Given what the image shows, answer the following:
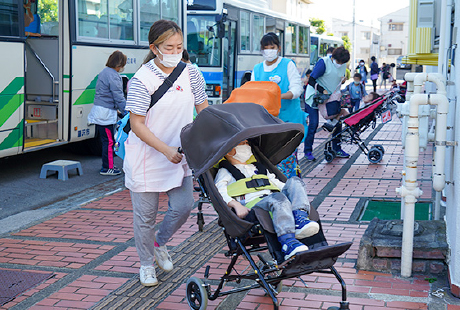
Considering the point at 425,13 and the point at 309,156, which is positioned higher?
the point at 425,13

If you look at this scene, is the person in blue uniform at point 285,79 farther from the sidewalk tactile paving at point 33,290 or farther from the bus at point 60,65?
the bus at point 60,65

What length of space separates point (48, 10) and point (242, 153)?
273 inches

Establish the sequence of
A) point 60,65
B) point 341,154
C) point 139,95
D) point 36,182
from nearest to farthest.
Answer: point 139,95 → point 36,182 → point 60,65 → point 341,154

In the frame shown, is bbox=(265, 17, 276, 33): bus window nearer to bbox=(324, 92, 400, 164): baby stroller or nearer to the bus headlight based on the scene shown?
the bus headlight

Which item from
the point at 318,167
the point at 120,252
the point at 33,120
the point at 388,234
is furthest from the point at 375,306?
the point at 33,120

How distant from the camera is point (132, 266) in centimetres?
528

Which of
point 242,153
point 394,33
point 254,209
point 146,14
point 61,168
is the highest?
point 394,33

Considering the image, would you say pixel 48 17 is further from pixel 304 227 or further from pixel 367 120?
pixel 304 227

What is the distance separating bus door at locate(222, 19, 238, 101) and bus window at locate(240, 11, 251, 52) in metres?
0.47

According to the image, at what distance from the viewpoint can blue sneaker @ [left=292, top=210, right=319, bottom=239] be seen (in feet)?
12.5

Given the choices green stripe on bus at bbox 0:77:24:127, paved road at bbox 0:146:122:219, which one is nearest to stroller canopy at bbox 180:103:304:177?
paved road at bbox 0:146:122:219

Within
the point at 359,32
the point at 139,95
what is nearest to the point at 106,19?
the point at 139,95

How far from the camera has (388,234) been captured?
517 cm

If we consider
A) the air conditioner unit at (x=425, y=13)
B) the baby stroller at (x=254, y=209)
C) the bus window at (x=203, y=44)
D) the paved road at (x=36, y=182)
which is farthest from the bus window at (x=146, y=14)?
the baby stroller at (x=254, y=209)
